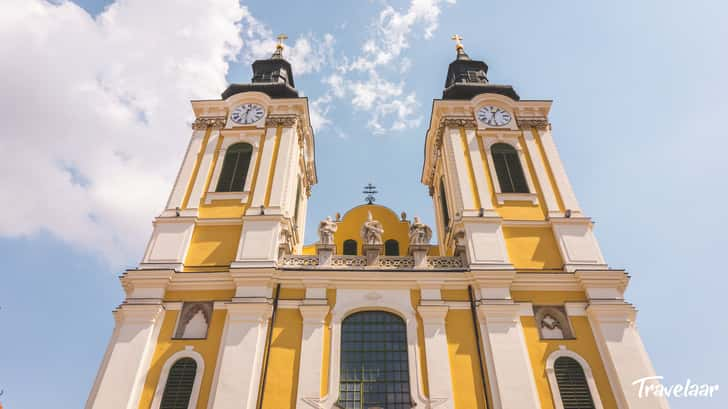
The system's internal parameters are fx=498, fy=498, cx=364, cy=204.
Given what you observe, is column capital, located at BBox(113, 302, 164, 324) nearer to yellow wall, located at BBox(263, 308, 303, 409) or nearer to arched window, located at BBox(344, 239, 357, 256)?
yellow wall, located at BBox(263, 308, 303, 409)

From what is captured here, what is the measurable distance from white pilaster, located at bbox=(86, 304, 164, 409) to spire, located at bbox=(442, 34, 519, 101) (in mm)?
16579

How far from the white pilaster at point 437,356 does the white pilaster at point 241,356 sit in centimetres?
485

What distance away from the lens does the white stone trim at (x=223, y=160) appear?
19.1 meters

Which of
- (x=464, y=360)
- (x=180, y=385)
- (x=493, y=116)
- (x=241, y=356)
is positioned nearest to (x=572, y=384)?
(x=464, y=360)

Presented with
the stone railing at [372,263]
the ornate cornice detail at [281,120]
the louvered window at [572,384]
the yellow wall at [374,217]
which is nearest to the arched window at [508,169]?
the stone railing at [372,263]

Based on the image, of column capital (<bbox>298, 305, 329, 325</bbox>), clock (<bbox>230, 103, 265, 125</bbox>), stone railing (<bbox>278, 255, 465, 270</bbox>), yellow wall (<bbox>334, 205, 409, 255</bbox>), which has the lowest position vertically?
column capital (<bbox>298, 305, 329, 325</bbox>)

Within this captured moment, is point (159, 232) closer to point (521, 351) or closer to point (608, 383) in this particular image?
point (521, 351)

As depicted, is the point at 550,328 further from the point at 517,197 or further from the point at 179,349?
the point at 179,349

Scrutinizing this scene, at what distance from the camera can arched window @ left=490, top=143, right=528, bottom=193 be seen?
19909 millimetres

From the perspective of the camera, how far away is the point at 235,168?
20.2 meters

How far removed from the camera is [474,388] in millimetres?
14008

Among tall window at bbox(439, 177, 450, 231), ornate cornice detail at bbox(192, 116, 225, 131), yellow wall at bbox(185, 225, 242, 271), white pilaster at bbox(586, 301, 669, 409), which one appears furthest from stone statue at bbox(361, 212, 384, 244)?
ornate cornice detail at bbox(192, 116, 225, 131)

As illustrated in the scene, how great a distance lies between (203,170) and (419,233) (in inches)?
355

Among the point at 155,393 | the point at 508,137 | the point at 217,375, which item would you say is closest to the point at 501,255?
the point at 508,137
